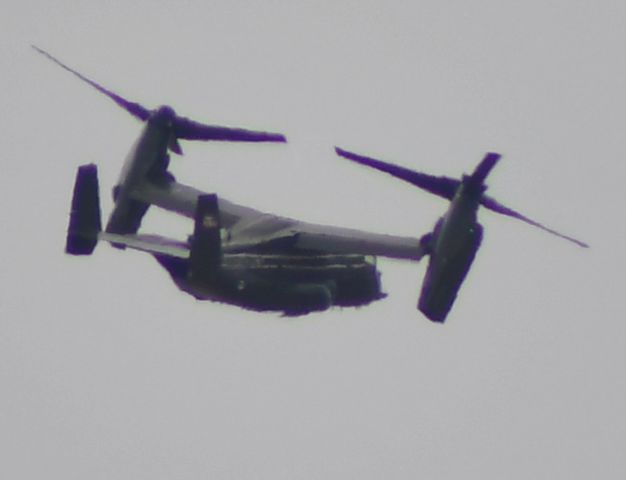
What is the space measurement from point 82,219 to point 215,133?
8.57 meters

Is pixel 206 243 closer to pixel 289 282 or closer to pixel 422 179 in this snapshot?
pixel 289 282

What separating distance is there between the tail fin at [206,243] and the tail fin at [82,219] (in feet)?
20.1

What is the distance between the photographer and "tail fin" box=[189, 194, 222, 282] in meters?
67.6

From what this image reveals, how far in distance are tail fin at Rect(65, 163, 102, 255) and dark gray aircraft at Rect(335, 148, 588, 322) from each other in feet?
33.2

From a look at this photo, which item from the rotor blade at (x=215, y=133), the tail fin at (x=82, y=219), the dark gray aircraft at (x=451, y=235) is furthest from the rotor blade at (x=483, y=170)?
the tail fin at (x=82, y=219)

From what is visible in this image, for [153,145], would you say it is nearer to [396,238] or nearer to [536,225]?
[396,238]

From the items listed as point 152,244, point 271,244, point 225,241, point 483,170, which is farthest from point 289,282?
point 483,170

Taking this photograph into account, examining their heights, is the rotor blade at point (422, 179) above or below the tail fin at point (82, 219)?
above

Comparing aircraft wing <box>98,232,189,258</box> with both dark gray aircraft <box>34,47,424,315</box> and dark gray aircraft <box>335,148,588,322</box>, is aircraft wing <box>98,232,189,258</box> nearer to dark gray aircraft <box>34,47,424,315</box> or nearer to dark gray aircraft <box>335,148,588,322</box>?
dark gray aircraft <box>34,47,424,315</box>

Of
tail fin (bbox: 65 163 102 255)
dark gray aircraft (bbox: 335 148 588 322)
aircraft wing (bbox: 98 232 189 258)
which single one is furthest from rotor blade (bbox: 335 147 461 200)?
tail fin (bbox: 65 163 102 255)

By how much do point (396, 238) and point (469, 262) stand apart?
3658 mm

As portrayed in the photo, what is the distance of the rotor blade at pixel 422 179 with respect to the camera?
70750mm

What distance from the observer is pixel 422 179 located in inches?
2822

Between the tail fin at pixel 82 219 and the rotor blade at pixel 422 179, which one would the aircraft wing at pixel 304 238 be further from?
the tail fin at pixel 82 219
